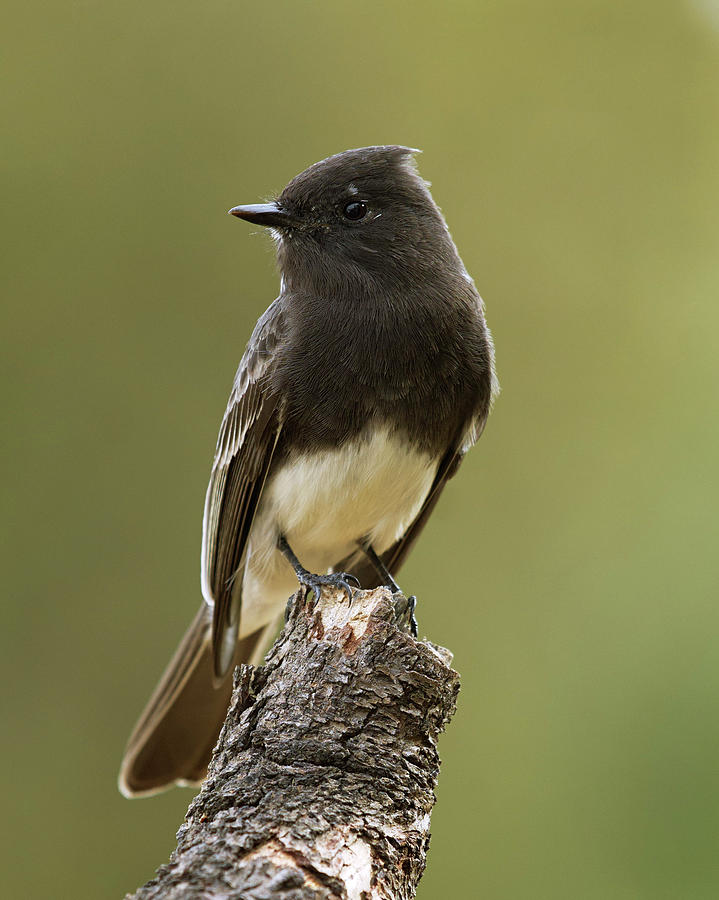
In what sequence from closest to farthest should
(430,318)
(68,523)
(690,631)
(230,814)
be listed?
(230,814), (430,318), (690,631), (68,523)

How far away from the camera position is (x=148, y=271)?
6578 mm

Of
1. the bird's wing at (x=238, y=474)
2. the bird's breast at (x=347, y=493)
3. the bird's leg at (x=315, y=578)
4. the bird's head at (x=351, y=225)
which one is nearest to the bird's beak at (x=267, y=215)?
the bird's head at (x=351, y=225)

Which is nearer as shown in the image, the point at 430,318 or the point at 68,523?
the point at 430,318

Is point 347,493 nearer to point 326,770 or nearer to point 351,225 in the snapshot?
point 351,225

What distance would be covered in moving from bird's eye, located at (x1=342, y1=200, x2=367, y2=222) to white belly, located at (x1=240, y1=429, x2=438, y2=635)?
884 millimetres

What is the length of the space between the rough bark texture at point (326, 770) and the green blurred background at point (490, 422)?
3065 mm

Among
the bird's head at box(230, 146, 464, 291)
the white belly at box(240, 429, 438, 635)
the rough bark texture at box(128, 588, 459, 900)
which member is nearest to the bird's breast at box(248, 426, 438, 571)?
the white belly at box(240, 429, 438, 635)

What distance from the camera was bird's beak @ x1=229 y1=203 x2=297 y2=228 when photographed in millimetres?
3914

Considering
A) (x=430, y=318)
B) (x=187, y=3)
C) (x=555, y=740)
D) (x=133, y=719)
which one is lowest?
(x=133, y=719)

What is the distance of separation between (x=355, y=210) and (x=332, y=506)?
1.10m

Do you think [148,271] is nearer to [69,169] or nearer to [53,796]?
[69,169]

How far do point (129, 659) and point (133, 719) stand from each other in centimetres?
33

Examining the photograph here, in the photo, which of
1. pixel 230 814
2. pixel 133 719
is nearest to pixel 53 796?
pixel 133 719

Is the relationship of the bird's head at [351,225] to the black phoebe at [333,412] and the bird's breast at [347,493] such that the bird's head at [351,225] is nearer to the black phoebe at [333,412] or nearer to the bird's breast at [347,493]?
the black phoebe at [333,412]
